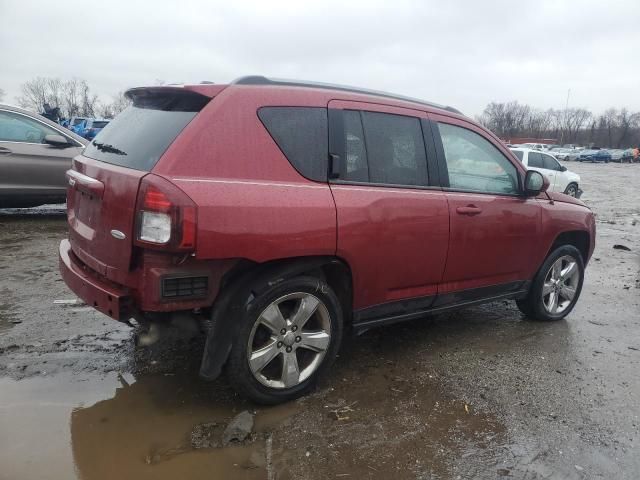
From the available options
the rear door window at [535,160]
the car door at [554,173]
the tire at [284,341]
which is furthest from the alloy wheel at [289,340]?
the car door at [554,173]

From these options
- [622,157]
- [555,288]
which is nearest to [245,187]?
[555,288]

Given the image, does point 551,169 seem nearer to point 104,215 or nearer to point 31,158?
point 31,158

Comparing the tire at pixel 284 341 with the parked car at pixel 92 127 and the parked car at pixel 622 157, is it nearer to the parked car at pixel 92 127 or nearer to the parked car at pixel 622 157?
the parked car at pixel 92 127

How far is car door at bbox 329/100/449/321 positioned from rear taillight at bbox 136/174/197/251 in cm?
91

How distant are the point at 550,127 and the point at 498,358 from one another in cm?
12657

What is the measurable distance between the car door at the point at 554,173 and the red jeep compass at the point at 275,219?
15.4 metres

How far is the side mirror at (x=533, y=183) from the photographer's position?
13.8ft

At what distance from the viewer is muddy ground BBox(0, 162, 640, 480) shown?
2570mm

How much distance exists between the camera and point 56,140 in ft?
25.0

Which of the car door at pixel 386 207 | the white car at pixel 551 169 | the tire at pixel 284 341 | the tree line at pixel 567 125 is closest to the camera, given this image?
the tire at pixel 284 341

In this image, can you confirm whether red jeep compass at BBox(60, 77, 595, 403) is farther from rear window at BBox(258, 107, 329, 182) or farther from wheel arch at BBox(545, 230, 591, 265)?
wheel arch at BBox(545, 230, 591, 265)

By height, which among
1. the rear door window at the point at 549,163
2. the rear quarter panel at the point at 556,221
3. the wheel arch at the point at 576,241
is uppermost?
the rear door window at the point at 549,163

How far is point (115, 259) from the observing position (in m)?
2.72

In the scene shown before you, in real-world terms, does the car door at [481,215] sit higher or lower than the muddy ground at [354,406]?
higher
